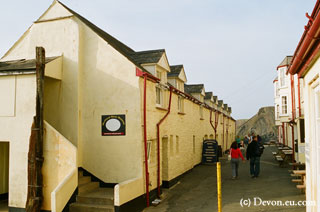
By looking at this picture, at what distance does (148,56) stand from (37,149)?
668cm

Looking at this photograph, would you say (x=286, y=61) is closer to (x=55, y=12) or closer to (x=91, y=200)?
(x=55, y=12)

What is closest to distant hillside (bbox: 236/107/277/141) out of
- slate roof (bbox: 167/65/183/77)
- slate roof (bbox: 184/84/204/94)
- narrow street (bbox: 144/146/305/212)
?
slate roof (bbox: 184/84/204/94)

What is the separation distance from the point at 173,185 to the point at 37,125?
7.49 metres

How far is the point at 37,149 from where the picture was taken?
9344mm

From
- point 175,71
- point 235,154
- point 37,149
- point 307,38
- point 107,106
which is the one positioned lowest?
point 235,154

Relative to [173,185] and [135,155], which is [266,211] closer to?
[135,155]

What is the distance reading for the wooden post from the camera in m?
9.33

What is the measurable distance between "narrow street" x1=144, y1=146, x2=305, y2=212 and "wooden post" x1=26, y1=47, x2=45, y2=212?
3831mm

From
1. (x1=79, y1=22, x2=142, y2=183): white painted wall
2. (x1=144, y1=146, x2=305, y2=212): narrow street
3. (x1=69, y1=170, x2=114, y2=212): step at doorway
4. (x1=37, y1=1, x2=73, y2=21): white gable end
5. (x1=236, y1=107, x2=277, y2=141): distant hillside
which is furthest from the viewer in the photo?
(x1=236, y1=107, x2=277, y2=141): distant hillside

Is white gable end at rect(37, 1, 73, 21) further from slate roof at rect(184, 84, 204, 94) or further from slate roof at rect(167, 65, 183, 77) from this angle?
slate roof at rect(184, 84, 204, 94)

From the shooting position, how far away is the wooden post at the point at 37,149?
367 inches

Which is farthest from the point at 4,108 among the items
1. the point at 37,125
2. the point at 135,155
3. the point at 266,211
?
the point at 266,211

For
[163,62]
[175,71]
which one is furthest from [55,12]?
[175,71]

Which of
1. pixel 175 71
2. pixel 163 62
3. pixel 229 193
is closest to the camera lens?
pixel 229 193
